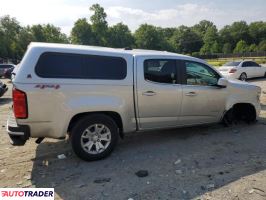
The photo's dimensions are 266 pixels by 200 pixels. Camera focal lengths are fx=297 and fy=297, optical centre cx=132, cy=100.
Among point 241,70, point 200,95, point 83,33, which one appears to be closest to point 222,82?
point 200,95

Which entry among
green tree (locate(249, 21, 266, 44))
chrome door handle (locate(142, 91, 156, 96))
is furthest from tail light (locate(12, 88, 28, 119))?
green tree (locate(249, 21, 266, 44))

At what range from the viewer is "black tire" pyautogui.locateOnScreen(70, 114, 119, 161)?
502cm

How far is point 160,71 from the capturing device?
5785 mm

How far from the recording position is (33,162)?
5293 mm

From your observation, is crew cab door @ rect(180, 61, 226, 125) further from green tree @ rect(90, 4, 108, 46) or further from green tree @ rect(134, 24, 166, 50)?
green tree @ rect(134, 24, 166, 50)

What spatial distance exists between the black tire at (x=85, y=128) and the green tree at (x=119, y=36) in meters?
98.3

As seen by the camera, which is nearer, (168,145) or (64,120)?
(64,120)

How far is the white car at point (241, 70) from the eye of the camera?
18.4 meters

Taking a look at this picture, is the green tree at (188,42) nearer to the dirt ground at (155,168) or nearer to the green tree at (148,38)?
the green tree at (148,38)

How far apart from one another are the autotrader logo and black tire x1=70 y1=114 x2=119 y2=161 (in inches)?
41.3

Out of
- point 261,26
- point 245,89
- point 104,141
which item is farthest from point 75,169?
point 261,26

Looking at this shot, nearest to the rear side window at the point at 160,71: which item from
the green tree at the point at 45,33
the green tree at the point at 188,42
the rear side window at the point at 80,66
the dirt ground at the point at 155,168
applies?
the rear side window at the point at 80,66

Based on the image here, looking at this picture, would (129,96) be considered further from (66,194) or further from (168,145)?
(66,194)

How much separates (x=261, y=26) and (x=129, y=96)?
125 metres
